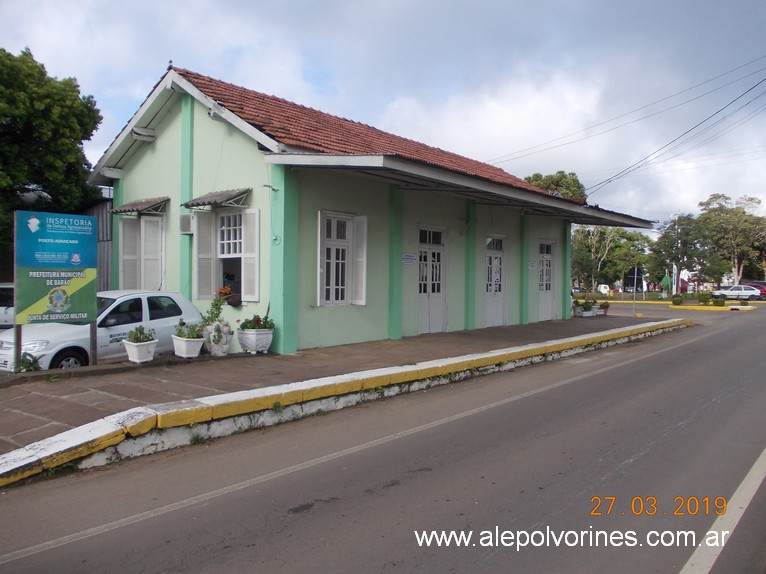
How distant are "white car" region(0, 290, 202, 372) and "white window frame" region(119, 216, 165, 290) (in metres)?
3.35

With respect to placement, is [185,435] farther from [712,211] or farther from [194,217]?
Result: [712,211]

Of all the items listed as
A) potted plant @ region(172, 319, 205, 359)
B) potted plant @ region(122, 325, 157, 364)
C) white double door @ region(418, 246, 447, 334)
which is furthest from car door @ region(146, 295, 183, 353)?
white double door @ region(418, 246, 447, 334)

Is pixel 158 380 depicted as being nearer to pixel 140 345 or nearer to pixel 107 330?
pixel 140 345

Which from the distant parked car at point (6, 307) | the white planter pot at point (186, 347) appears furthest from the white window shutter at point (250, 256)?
the distant parked car at point (6, 307)

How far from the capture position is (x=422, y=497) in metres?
4.64

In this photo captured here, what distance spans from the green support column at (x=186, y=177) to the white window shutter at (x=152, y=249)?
0.99 meters

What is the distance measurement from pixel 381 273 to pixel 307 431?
660 cm

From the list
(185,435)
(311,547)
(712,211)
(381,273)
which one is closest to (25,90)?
(381,273)

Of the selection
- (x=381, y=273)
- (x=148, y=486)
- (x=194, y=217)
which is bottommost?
(x=148, y=486)

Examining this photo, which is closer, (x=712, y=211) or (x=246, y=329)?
(x=246, y=329)

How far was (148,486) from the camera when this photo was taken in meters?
5.02

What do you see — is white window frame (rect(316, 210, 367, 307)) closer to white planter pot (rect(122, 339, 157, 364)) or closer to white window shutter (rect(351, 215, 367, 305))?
white window shutter (rect(351, 215, 367, 305))

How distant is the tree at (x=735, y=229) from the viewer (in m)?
54.3

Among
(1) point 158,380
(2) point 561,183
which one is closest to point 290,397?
(1) point 158,380
